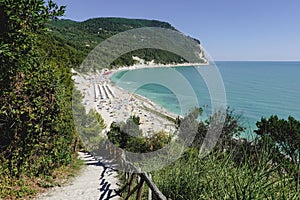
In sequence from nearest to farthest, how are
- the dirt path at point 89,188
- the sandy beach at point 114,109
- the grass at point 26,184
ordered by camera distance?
the grass at point 26,184 → the dirt path at point 89,188 → the sandy beach at point 114,109

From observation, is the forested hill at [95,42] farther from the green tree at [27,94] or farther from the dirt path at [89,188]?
the dirt path at [89,188]

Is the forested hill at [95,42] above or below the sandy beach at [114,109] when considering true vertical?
above

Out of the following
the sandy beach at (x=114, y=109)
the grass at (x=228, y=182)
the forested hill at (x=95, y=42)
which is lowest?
the sandy beach at (x=114, y=109)

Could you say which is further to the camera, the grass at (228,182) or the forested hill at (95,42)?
the forested hill at (95,42)

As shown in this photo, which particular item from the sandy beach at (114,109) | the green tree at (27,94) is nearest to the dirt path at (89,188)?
the green tree at (27,94)

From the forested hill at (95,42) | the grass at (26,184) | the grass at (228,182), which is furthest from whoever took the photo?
the forested hill at (95,42)

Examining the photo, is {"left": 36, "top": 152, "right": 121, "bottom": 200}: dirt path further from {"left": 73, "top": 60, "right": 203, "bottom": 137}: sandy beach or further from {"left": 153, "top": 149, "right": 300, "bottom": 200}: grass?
{"left": 73, "top": 60, "right": 203, "bottom": 137}: sandy beach

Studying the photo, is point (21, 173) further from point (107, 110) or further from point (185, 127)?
point (107, 110)
